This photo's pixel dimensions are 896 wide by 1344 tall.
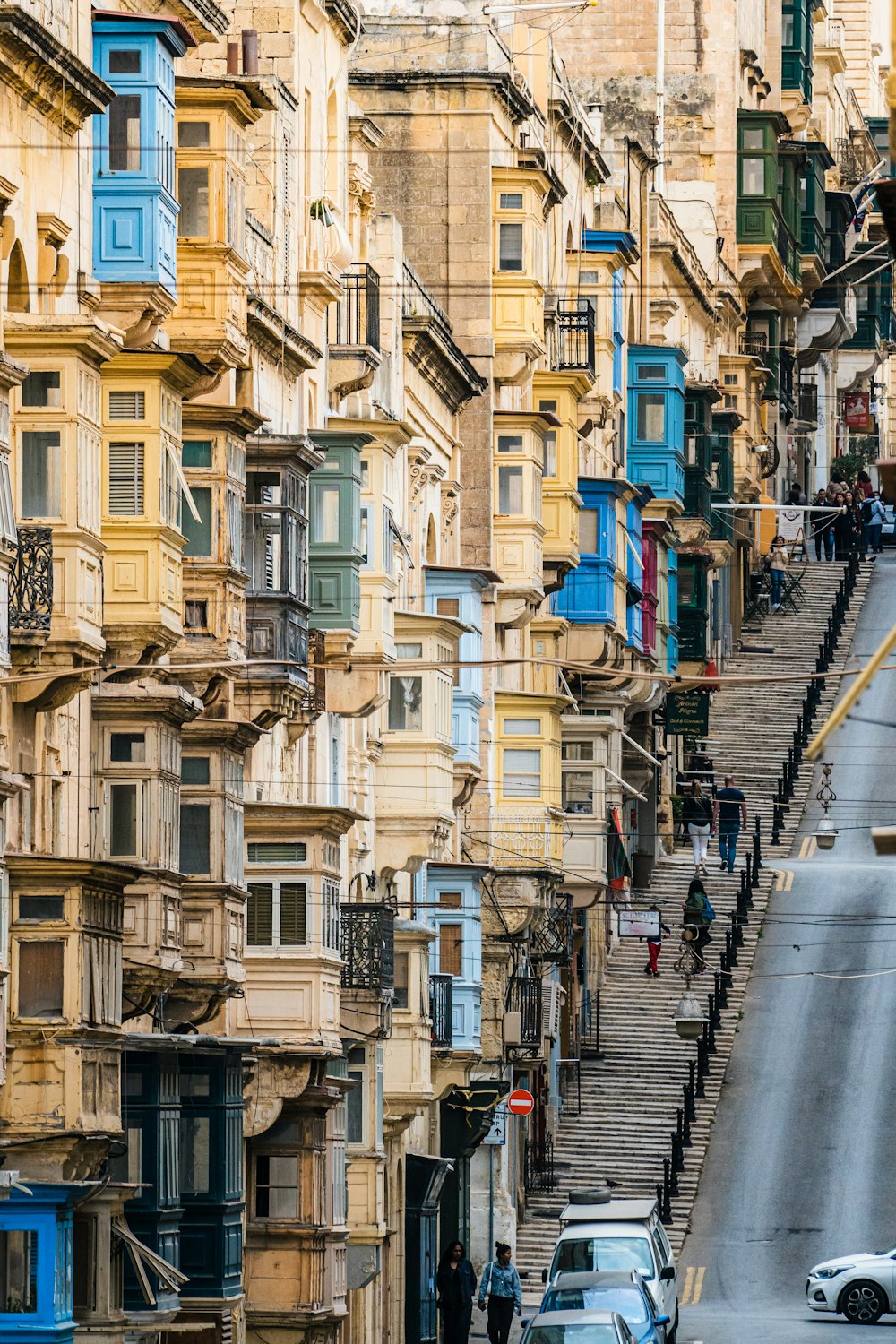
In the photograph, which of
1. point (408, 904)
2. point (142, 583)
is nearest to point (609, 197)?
point (408, 904)

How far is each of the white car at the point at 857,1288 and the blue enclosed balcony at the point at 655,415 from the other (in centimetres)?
3887

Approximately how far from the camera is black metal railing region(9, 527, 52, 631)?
33.8 meters

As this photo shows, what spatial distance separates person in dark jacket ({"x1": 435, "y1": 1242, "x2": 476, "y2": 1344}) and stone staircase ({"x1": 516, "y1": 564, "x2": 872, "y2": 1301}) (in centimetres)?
364

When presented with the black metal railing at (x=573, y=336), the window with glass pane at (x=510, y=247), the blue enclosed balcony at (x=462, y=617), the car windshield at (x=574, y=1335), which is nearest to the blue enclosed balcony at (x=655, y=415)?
the black metal railing at (x=573, y=336)

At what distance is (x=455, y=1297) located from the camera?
53875 mm

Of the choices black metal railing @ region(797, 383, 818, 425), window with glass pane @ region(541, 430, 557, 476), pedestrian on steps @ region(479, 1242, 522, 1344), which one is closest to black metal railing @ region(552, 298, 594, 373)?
window with glass pane @ region(541, 430, 557, 476)

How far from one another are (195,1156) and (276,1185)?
4.86 m

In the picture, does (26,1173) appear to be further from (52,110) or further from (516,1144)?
(516,1144)

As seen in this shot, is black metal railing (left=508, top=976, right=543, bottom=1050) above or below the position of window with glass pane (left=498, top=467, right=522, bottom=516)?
below

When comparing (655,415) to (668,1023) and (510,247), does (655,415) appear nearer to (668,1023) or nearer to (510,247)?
(668,1023)

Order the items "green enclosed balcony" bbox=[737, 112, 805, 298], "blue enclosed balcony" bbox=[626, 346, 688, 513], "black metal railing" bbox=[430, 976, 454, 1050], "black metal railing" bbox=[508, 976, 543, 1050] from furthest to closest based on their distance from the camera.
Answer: "green enclosed balcony" bbox=[737, 112, 805, 298], "blue enclosed balcony" bbox=[626, 346, 688, 513], "black metal railing" bbox=[508, 976, 543, 1050], "black metal railing" bbox=[430, 976, 454, 1050]

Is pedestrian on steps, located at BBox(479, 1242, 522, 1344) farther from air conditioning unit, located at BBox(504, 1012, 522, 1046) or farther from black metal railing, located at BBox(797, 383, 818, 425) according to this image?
black metal railing, located at BBox(797, 383, 818, 425)

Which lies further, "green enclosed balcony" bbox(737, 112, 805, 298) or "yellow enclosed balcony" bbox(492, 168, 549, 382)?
"green enclosed balcony" bbox(737, 112, 805, 298)

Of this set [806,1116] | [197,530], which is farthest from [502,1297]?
[806,1116]
